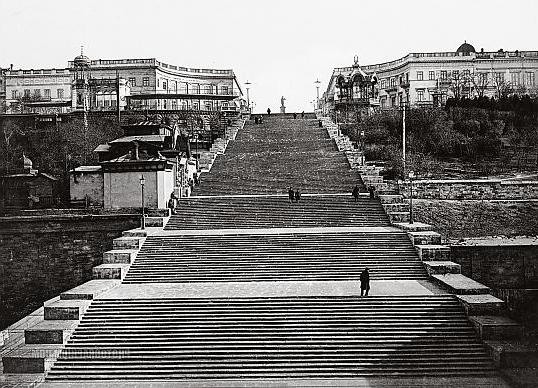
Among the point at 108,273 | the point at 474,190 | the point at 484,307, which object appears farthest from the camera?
the point at 474,190

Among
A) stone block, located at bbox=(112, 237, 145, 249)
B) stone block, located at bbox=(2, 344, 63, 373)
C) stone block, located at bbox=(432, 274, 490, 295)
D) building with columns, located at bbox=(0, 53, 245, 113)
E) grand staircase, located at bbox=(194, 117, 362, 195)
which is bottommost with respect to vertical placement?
stone block, located at bbox=(2, 344, 63, 373)

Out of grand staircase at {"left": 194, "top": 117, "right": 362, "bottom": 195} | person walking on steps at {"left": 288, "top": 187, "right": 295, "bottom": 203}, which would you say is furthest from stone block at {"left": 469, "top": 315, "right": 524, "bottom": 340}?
grand staircase at {"left": 194, "top": 117, "right": 362, "bottom": 195}

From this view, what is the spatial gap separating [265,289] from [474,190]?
69.3 ft

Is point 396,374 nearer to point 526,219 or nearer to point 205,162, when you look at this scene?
point 526,219

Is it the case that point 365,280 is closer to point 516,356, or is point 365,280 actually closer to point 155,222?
point 516,356

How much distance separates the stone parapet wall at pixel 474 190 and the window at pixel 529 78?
46270mm

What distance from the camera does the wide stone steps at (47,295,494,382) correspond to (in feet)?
53.1

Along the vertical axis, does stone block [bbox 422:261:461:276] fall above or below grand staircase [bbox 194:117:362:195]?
below

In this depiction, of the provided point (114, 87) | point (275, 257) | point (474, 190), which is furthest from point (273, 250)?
point (114, 87)

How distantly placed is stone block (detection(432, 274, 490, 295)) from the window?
213 feet

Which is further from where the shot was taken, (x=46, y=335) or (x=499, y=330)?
(x=46, y=335)

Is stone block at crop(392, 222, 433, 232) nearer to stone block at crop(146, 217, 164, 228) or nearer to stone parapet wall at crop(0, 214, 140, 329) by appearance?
stone block at crop(146, 217, 164, 228)

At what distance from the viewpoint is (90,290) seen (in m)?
20.5

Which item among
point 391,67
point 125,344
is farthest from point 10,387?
point 391,67
